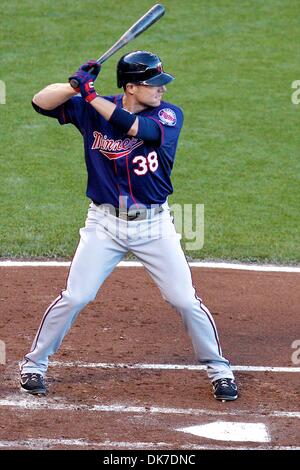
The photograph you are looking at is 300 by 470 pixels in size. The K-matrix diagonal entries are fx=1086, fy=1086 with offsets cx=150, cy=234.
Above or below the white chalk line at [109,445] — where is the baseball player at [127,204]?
above

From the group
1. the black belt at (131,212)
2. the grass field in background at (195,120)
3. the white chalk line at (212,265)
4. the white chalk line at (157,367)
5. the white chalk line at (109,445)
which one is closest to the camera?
the white chalk line at (109,445)

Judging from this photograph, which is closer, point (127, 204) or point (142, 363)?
point (127, 204)

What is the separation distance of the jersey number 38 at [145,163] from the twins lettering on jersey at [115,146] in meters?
0.07

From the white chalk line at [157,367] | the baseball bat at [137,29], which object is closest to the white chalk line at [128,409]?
the white chalk line at [157,367]

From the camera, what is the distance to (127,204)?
6016 mm

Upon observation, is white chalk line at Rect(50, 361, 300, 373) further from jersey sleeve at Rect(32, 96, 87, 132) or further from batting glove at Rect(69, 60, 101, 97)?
batting glove at Rect(69, 60, 101, 97)

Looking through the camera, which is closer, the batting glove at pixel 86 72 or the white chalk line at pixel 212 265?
the batting glove at pixel 86 72

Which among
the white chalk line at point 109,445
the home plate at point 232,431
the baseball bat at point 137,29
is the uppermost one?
the baseball bat at point 137,29

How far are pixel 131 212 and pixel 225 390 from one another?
3.70 feet

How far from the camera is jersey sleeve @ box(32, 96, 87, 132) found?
6055 mm

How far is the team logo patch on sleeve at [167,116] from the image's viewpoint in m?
5.94

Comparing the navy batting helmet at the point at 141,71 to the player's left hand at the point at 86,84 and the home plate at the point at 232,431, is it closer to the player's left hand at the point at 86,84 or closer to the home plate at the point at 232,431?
the player's left hand at the point at 86,84

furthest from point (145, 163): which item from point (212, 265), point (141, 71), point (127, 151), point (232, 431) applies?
point (212, 265)

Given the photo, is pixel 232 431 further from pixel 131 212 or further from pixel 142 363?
pixel 131 212
